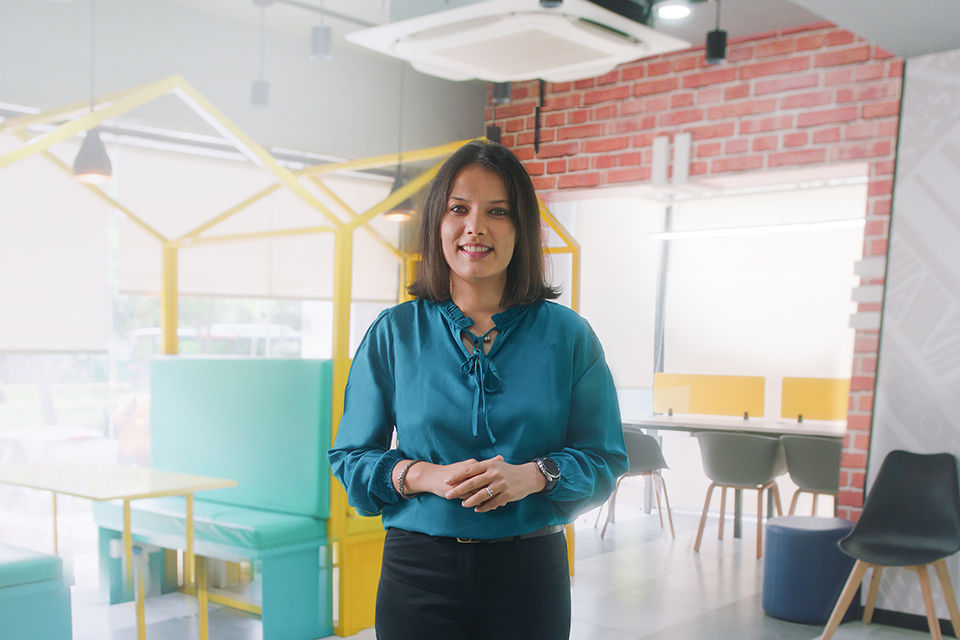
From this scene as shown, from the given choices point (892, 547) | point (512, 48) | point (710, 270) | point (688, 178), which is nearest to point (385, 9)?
point (688, 178)

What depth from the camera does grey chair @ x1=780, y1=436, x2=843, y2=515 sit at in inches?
217

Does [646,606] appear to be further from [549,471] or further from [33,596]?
[549,471]

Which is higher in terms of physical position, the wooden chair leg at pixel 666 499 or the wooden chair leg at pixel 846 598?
the wooden chair leg at pixel 846 598

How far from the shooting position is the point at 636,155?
19.2ft

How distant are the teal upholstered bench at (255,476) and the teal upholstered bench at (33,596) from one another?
696mm

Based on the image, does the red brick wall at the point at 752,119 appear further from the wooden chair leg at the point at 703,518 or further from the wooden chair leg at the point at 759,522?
the wooden chair leg at the point at 703,518

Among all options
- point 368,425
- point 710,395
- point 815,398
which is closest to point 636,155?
point 710,395

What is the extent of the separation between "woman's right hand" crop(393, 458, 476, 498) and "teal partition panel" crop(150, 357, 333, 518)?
2850 millimetres

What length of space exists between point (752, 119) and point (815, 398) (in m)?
2.13

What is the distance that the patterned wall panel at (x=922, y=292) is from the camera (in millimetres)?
4281

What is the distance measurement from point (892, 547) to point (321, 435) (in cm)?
260

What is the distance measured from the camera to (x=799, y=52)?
525cm

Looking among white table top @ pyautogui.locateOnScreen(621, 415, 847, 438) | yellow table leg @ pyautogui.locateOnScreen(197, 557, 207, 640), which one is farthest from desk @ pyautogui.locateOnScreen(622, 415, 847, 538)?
yellow table leg @ pyautogui.locateOnScreen(197, 557, 207, 640)

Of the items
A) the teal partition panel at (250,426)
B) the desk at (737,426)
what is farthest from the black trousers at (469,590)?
the desk at (737,426)
